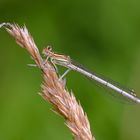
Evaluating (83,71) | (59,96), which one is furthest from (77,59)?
(59,96)

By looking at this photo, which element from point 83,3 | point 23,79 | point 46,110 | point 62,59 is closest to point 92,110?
point 46,110

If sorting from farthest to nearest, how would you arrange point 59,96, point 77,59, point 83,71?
point 77,59 → point 83,71 → point 59,96

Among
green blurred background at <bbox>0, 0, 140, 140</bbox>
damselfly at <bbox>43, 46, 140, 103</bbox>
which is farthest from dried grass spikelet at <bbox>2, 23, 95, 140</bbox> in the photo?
green blurred background at <bbox>0, 0, 140, 140</bbox>

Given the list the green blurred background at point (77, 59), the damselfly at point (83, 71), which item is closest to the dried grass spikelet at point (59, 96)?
the damselfly at point (83, 71)

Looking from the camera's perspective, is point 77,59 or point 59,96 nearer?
point 59,96

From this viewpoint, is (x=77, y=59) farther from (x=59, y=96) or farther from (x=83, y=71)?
(x=59, y=96)

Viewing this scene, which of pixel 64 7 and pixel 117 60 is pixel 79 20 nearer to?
pixel 64 7

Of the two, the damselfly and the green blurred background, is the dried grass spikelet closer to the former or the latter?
the damselfly
